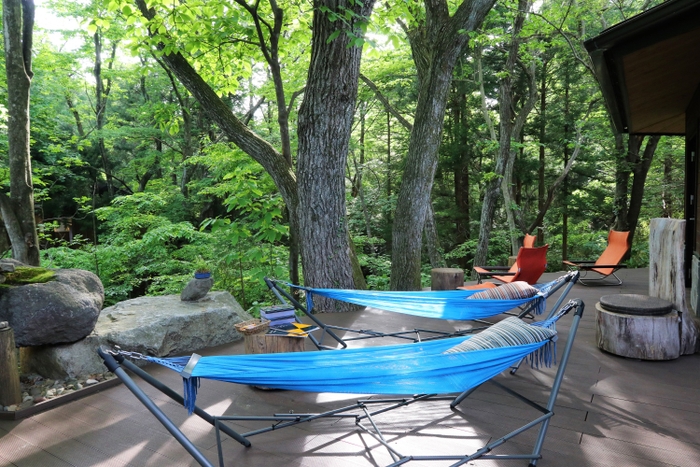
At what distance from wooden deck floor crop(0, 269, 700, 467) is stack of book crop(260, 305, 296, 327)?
0.42 meters

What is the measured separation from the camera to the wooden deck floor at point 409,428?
194 centimetres

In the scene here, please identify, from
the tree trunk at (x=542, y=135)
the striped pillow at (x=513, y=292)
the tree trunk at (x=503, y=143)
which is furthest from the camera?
the tree trunk at (x=542, y=135)

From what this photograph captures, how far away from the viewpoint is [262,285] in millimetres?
6711

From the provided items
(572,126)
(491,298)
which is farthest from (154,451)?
(572,126)

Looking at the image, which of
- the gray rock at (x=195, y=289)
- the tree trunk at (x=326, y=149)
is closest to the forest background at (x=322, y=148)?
the tree trunk at (x=326, y=149)

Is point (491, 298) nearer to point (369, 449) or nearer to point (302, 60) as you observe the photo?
point (369, 449)

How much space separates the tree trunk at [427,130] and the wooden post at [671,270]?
93.7 inches

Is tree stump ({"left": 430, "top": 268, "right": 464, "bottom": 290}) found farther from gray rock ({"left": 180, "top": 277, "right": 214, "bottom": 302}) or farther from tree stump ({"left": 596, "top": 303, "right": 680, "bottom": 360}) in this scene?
gray rock ({"left": 180, "top": 277, "right": 214, "bottom": 302})

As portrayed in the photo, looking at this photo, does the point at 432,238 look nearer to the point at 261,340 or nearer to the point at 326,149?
the point at 326,149

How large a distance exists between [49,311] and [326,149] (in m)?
2.50

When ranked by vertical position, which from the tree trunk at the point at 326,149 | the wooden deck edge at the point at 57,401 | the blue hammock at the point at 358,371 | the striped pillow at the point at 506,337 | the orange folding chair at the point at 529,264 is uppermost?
the tree trunk at the point at 326,149

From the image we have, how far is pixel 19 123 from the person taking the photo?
4.36m

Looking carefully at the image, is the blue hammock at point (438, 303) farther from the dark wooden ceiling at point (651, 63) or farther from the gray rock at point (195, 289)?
the dark wooden ceiling at point (651, 63)

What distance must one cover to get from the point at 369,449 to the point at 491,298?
1558 mm
